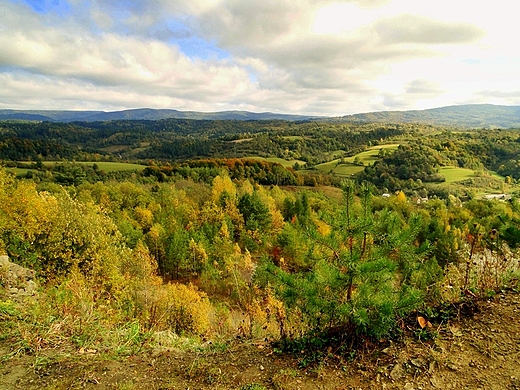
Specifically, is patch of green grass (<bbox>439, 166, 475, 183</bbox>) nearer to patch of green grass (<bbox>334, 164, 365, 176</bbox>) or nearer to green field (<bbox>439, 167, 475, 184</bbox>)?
green field (<bbox>439, 167, 475, 184</bbox>)

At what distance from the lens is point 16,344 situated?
487 centimetres

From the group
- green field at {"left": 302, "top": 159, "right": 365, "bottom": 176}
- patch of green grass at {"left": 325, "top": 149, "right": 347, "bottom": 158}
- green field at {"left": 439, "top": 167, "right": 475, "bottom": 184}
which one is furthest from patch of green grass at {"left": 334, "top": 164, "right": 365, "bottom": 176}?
patch of green grass at {"left": 325, "top": 149, "right": 347, "bottom": 158}

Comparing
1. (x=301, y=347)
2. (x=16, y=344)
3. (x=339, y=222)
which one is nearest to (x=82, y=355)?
(x=16, y=344)

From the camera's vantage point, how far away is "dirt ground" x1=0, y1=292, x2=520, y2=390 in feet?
13.2

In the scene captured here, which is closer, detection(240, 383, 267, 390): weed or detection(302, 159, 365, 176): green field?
detection(240, 383, 267, 390): weed

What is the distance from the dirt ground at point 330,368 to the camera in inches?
158

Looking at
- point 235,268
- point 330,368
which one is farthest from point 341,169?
point 330,368

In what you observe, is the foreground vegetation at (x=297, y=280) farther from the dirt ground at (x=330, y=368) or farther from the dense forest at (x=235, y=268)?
the dirt ground at (x=330, y=368)

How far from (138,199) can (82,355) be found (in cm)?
4593

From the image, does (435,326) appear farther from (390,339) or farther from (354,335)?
(354,335)

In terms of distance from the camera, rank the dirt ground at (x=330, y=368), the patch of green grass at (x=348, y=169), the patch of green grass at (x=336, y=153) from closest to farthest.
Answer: the dirt ground at (x=330, y=368) < the patch of green grass at (x=348, y=169) < the patch of green grass at (x=336, y=153)

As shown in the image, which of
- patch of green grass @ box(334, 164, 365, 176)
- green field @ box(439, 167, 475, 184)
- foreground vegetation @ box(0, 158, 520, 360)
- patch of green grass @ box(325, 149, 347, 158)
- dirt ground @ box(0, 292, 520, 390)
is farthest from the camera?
patch of green grass @ box(325, 149, 347, 158)

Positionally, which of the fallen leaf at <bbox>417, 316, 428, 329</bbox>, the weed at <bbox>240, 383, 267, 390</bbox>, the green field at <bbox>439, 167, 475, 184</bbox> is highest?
the fallen leaf at <bbox>417, 316, 428, 329</bbox>

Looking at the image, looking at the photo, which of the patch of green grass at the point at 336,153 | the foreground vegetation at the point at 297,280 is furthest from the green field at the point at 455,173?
the foreground vegetation at the point at 297,280
